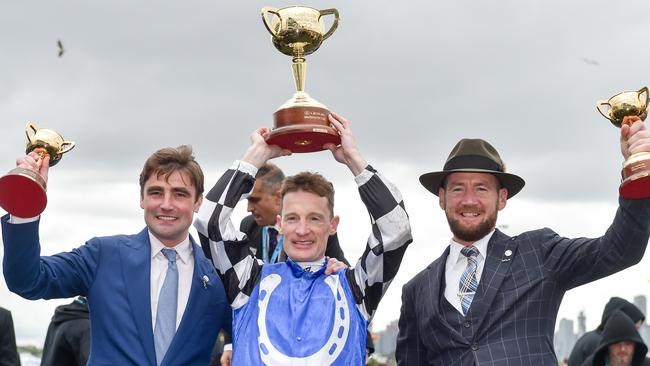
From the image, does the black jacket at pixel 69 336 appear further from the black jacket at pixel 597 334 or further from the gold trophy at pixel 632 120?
the black jacket at pixel 597 334

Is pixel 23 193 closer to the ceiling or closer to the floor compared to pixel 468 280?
closer to the ceiling

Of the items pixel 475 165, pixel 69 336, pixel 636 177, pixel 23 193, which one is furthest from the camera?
pixel 69 336

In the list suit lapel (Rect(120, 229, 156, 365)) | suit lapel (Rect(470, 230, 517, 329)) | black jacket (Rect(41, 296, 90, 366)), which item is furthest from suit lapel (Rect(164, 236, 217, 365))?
black jacket (Rect(41, 296, 90, 366))

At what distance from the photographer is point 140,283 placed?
5484 millimetres

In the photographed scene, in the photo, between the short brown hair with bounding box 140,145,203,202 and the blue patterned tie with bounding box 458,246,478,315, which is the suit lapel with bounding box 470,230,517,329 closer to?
the blue patterned tie with bounding box 458,246,478,315

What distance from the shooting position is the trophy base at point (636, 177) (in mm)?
5020

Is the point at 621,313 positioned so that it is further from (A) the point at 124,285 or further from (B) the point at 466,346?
(A) the point at 124,285

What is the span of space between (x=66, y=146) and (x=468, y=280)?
8.53ft

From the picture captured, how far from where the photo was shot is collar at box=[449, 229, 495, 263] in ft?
19.2

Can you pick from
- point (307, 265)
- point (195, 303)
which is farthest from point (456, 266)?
point (195, 303)

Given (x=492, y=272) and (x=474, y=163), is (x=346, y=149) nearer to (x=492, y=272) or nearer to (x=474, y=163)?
(x=474, y=163)

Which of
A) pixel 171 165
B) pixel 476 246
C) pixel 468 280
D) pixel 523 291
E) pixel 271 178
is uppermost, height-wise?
pixel 271 178

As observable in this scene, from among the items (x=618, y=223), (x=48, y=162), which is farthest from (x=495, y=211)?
(x=48, y=162)

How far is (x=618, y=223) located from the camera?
17.4 ft
